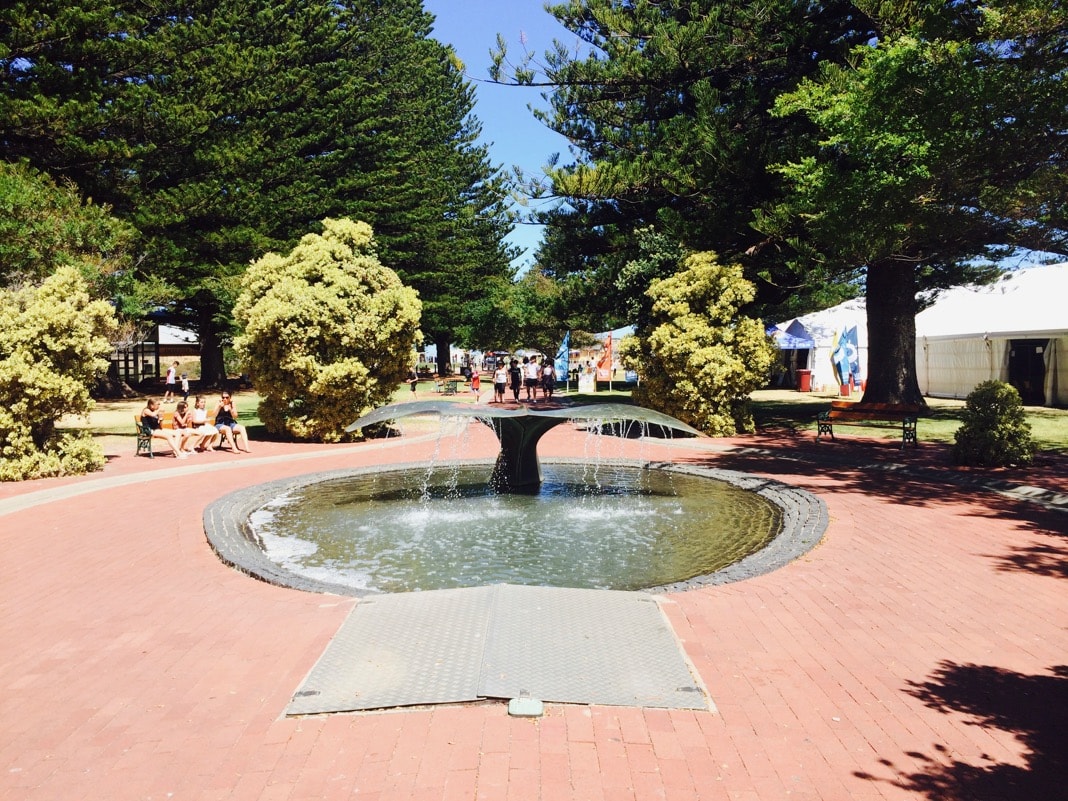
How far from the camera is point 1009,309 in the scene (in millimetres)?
24656

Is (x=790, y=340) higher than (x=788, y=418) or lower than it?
higher

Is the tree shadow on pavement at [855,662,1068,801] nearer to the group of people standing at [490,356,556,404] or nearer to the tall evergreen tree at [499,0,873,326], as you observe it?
the tall evergreen tree at [499,0,873,326]

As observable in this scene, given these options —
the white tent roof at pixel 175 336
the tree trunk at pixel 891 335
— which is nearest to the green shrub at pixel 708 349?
the tree trunk at pixel 891 335

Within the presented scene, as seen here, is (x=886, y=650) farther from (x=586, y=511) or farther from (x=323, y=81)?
(x=323, y=81)

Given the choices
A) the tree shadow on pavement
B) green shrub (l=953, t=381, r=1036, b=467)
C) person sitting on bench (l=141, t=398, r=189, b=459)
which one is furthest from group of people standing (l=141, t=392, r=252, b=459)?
the tree shadow on pavement

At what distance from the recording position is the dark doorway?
23.7 m

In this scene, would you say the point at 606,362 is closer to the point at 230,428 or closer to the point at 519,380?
the point at 519,380

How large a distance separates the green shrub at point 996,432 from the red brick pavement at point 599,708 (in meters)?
5.47

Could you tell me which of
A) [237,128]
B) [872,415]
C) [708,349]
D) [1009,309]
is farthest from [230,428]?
[1009,309]

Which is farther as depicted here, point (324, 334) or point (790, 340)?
point (790, 340)

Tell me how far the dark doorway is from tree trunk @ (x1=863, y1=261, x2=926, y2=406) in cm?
561

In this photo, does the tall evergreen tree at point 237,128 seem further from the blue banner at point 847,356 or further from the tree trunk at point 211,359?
the blue banner at point 847,356

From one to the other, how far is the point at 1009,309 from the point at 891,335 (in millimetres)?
6869

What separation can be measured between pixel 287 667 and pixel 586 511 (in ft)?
18.7
